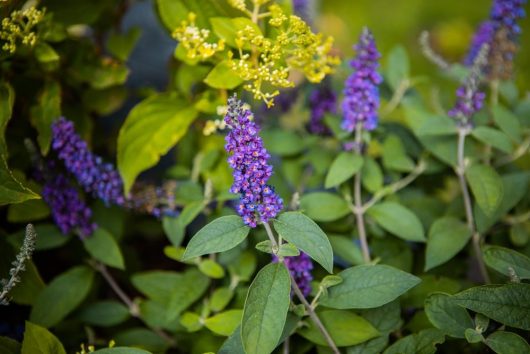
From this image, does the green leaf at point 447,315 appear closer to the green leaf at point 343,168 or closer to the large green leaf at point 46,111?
the green leaf at point 343,168

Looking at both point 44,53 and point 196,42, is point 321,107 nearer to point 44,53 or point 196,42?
point 196,42

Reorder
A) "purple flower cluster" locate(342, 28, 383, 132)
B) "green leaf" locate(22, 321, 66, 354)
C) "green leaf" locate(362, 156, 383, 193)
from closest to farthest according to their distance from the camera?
"green leaf" locate(22, 321, 66, 354) → "purple flower cluster" locate(342, 28, 383, 132) → "green leaf" locate(362, 156, 383, 193)

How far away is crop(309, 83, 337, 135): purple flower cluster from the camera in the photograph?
146 centimetres

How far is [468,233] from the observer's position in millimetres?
1239

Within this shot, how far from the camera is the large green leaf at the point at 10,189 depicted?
991mm

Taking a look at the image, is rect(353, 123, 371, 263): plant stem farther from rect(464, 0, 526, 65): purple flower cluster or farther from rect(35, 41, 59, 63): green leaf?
rect(35, 41, 59, 63): green leaf

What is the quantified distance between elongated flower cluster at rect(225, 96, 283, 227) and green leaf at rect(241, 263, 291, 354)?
10 cm

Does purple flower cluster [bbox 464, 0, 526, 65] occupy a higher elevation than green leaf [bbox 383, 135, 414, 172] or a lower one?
higher

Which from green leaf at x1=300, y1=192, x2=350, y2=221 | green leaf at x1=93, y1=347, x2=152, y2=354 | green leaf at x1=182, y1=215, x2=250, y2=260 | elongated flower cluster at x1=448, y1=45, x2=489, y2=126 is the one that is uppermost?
elongated flower cluster at x1=448, y1=45, x2=489, y2=126

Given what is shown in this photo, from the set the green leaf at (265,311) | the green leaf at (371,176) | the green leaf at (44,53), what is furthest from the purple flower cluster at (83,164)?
the green leaf at (371,176)

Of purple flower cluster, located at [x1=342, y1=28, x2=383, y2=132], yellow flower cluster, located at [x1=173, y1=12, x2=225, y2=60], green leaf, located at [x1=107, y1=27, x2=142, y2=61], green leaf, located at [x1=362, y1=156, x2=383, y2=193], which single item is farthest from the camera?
green leaf, located at [x1=107, y1=27, x2=142, y2=61]

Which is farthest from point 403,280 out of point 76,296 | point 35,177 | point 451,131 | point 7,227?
point 7,227

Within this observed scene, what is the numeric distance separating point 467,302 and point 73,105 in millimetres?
1035

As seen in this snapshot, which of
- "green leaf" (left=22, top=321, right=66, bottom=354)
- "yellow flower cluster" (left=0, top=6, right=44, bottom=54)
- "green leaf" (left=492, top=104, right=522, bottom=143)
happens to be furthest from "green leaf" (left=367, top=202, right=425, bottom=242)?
"yellow flower cluster" (left=0, top=6, right=44, bottom=54)
